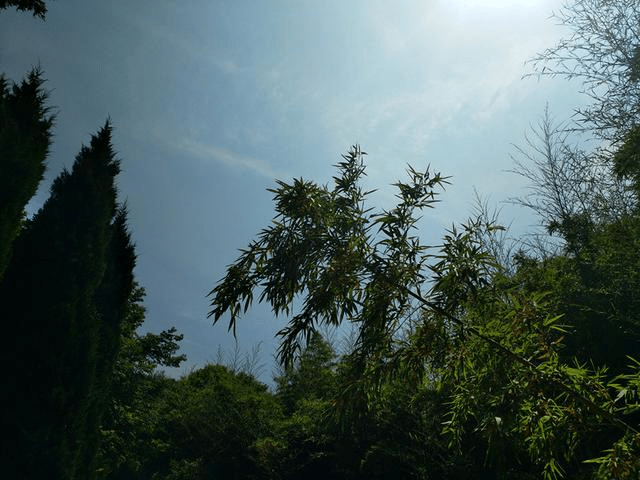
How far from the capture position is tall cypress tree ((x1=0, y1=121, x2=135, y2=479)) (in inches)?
Result: 217

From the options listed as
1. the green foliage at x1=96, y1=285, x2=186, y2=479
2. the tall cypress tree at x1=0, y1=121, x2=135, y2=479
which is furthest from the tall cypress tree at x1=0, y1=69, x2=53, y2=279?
the green foliage at x1=96, y1=285, x2=186, y2=479

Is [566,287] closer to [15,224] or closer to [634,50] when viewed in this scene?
[634,50]

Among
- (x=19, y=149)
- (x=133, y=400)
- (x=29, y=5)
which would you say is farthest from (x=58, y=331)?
(x=133, y=400)

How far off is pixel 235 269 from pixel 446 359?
50.7 inches

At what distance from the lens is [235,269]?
2764mm

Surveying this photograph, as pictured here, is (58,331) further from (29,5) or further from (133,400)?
(133,400)

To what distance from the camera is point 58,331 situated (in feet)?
19.1

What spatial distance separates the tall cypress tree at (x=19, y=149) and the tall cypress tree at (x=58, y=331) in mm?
529

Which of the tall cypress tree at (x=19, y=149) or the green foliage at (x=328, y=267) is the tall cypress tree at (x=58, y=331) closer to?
the tall cypress tree at (x=19, y=149)

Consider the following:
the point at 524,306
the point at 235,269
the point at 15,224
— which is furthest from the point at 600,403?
the point at 15,224

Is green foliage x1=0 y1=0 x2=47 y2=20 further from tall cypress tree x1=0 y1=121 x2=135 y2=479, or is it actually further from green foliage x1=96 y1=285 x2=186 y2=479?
green foliage x1=96 y1=285 x2=186 y2=479

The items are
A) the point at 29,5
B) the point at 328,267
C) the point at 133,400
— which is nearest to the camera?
the point at 328,267

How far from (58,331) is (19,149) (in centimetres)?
218

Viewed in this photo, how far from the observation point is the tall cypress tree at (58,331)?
18.1 feet
